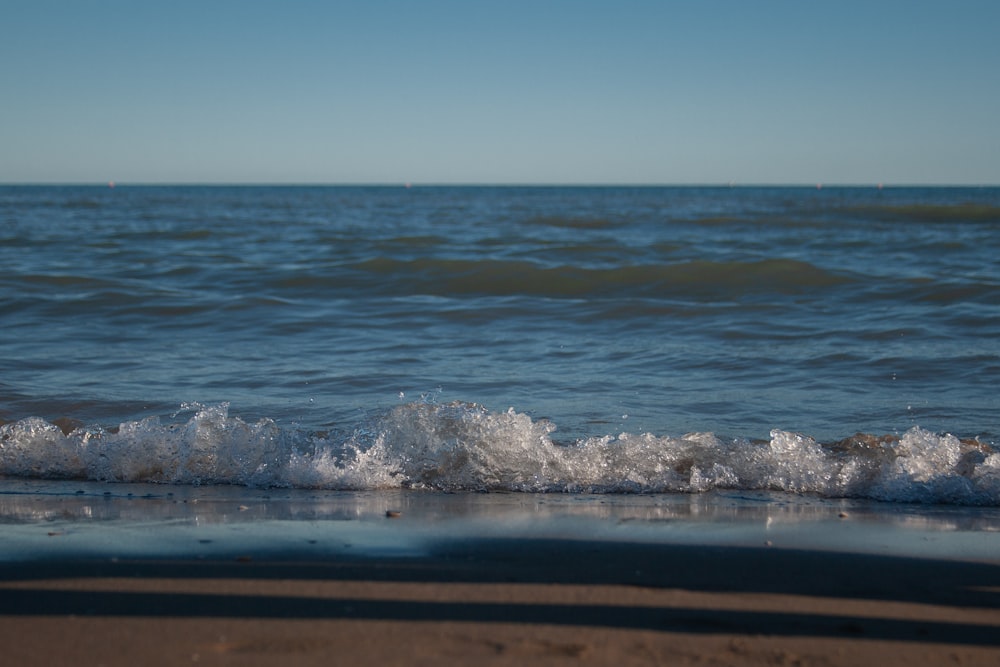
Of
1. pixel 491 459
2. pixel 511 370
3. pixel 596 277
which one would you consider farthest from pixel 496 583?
pixel 596 277

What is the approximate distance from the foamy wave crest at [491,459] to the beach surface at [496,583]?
1.16ft

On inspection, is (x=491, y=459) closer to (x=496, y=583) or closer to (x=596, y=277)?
(x=496, y=583)

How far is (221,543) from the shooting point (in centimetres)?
354

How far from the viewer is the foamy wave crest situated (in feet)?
15.4

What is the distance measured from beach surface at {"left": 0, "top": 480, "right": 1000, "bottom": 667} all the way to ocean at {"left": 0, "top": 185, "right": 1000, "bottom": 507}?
22.1 inches

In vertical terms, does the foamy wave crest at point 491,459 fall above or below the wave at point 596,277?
below

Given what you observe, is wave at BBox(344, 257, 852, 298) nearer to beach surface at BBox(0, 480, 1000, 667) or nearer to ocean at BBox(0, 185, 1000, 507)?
ocean at BBox(0, 185, 1000, 507)

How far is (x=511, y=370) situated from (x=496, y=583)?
4.57 metres

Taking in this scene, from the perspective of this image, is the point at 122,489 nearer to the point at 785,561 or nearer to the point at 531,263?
the point at 785,561

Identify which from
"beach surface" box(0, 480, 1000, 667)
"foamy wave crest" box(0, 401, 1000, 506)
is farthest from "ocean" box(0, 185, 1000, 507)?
"beach surface" box(0, 480, 1000, 667)

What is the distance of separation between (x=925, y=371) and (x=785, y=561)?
456 centimetres

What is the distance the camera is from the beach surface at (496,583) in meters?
2.57

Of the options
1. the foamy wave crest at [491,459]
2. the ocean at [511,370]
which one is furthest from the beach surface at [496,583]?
the ocean at [511,370]

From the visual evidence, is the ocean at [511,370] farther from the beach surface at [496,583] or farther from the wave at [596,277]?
the beach surface at [496,583]
